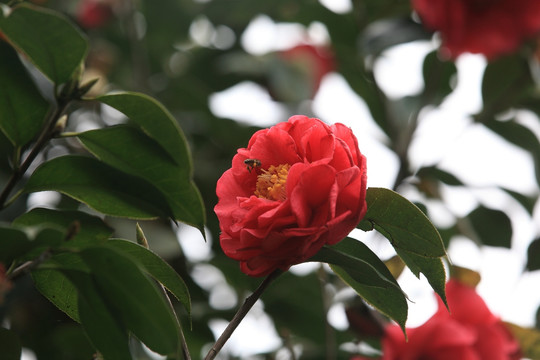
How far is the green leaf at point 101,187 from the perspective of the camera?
0.73m

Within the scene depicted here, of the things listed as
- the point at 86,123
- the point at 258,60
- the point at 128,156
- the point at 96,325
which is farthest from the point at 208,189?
the point at 96,325

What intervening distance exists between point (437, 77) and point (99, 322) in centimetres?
119

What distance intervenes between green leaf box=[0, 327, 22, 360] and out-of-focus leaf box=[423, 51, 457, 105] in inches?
45.5

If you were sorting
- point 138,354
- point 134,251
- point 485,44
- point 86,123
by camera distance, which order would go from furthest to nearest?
1. point 86,123
2. point 485,44
3. point 138,354
4. point 134,251

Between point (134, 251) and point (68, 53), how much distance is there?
0.23 meters

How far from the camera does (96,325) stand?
2.07 feet

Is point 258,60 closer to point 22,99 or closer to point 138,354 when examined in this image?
point 138,354

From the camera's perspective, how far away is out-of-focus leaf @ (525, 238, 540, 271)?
4.61 feet

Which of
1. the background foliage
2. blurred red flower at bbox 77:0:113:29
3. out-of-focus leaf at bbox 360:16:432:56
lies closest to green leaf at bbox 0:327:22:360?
the background foliage

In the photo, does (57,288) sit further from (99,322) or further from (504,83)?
(504,83)

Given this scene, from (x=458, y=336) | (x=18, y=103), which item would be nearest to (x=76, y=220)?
(x=18, y=103)

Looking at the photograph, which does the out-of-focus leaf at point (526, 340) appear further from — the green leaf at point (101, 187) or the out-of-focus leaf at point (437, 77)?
the green leaf at point (101, 187)

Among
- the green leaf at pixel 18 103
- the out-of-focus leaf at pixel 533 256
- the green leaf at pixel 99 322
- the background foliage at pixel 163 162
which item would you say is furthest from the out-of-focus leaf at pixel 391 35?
the green leaf at pixel 99 322

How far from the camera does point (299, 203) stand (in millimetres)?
673
